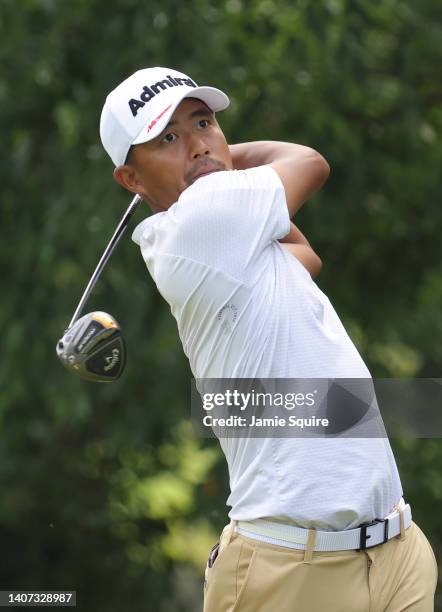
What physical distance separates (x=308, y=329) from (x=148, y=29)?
3.32m

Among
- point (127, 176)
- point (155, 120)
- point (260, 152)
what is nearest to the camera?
point (155, 120)

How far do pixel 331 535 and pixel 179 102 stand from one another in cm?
92

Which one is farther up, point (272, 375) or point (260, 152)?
point (260, 152)

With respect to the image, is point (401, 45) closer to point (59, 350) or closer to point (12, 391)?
point (12, 391)

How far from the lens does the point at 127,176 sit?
8.96ft

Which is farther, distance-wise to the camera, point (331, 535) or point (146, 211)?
point (146, 211)

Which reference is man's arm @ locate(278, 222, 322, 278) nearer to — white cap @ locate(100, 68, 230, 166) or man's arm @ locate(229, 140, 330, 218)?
man's arm @ locate(229, 140, 330, 218)

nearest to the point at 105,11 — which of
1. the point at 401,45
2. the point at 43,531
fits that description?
the point at 401,45

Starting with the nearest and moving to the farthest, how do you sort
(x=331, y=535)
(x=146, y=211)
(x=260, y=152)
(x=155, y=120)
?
(x=331, y=535) < (x=155, y=120) < (x=260, y=152) < (x=146, y=211)

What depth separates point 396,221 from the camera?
19.5 ft

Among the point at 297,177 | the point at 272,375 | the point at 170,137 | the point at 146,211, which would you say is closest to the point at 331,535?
the point at 272,375

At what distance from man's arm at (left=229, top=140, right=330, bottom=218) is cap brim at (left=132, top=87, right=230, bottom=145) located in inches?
6.8

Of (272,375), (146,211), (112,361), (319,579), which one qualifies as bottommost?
(146,211)

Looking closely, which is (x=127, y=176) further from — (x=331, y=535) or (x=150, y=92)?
(x=331, y=535)
